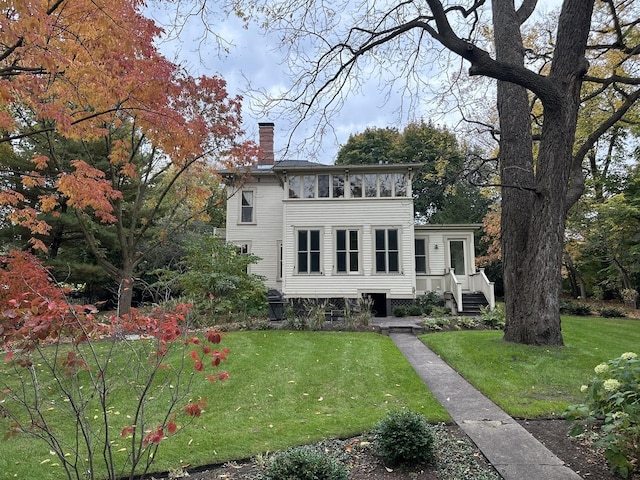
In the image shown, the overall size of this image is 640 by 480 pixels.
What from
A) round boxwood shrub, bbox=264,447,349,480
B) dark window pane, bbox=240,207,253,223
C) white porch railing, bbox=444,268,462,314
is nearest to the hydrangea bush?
round boxwood shrub, bbox=264,447,349,480

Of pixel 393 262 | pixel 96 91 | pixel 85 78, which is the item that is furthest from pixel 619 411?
pixel 393 262

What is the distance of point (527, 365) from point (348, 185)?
10879 mm

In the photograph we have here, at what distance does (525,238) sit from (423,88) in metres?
3.79

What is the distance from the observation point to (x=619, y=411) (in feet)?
10.2

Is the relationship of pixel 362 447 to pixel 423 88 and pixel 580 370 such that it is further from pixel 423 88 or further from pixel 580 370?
pixel 423 88

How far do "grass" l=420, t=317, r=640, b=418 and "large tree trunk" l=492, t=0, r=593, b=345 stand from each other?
1.88 feet

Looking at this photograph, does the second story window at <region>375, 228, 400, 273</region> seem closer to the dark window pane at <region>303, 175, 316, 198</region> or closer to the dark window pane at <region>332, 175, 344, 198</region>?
the dark window pane at <region>332, 175, 344, 198</region>

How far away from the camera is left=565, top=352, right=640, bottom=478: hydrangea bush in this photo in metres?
2.95

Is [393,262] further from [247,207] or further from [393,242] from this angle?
[247,207]

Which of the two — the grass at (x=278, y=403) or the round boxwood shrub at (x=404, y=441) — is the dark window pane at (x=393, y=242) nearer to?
the grass at (x=278, y=403)

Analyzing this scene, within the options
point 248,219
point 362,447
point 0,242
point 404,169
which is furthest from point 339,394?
point 0,242

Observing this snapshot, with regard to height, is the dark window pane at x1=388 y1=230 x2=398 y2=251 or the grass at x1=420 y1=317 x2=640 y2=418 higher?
the dark window pane at x1=388 y1=230 x2=398 y2=251

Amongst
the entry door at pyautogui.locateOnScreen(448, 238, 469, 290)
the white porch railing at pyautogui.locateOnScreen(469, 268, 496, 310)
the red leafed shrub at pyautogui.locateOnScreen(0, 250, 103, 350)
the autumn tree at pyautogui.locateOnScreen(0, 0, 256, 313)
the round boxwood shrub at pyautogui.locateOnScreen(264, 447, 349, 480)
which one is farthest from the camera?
the entry door at pyautogui.locateOnScreen(448, 238, 469, 290)

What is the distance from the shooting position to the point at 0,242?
641 inches
